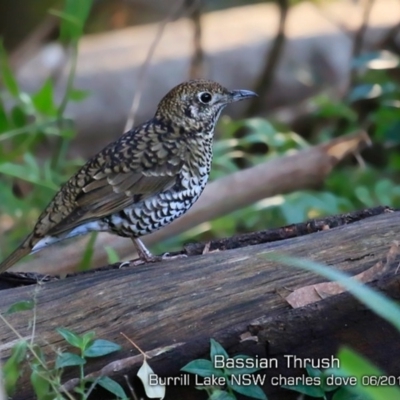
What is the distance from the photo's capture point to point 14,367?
98.1 inches

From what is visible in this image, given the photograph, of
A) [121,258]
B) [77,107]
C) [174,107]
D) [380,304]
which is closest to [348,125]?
[77,107]

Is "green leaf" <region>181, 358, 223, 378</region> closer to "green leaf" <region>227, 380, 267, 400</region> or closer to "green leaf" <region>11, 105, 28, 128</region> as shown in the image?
"green leaf" <region>227, 380, 267, 400</region>

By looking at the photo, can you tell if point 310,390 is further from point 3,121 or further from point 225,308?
point 3,121

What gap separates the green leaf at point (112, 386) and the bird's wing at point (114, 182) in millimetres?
1216

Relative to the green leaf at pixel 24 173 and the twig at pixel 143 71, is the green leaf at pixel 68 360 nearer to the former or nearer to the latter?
the green leaf at pixel 24 173

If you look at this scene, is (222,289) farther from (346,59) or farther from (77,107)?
(346,59)

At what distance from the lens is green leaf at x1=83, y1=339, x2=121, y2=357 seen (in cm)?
271

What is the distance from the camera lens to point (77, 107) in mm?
8586

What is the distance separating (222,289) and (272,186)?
214 centimetres

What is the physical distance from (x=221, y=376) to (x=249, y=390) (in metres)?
0.10

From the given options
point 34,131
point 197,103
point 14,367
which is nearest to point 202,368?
point 14,367

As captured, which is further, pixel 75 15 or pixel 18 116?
pixel 18 116

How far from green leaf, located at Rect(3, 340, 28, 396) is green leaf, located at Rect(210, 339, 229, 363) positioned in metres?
0.57

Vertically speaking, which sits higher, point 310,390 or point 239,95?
point 239,95
